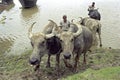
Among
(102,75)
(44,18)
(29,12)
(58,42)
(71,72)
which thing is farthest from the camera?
(29,12)

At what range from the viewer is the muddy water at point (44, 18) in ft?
49.7

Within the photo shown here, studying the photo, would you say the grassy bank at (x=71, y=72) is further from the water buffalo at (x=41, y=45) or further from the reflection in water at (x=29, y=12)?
the reflection in water at (x=29, y=12)

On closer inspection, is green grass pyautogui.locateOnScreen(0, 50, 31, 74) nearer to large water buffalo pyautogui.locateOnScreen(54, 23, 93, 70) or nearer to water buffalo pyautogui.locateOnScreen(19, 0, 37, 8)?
large water buffalo pyautogui.locateOnScreen(54, 23, 93, 70)

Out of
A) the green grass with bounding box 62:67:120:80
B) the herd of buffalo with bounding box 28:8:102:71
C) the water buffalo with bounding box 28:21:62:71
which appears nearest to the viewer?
the green grass with bounding box 62:67:120:80

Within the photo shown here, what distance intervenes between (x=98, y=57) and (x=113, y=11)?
36.0 ft

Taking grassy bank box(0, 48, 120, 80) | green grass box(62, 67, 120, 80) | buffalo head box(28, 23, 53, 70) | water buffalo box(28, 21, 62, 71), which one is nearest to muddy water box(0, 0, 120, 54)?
grassy bank box(0, 48, 120, 80)

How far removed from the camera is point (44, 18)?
2181cm

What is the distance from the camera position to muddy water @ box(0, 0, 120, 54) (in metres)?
15.1

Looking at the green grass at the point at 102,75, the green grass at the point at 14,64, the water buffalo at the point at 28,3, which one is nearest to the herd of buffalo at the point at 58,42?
the green grass at the point at 102,75

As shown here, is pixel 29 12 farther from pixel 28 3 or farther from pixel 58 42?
pixel 58 42

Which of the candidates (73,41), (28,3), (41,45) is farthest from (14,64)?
(28,3)

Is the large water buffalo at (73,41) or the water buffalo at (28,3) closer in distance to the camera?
the large water buffalo at (73,41)

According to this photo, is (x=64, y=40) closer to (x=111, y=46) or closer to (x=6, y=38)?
(x=111, y=46)

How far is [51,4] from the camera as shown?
27.3 meters
